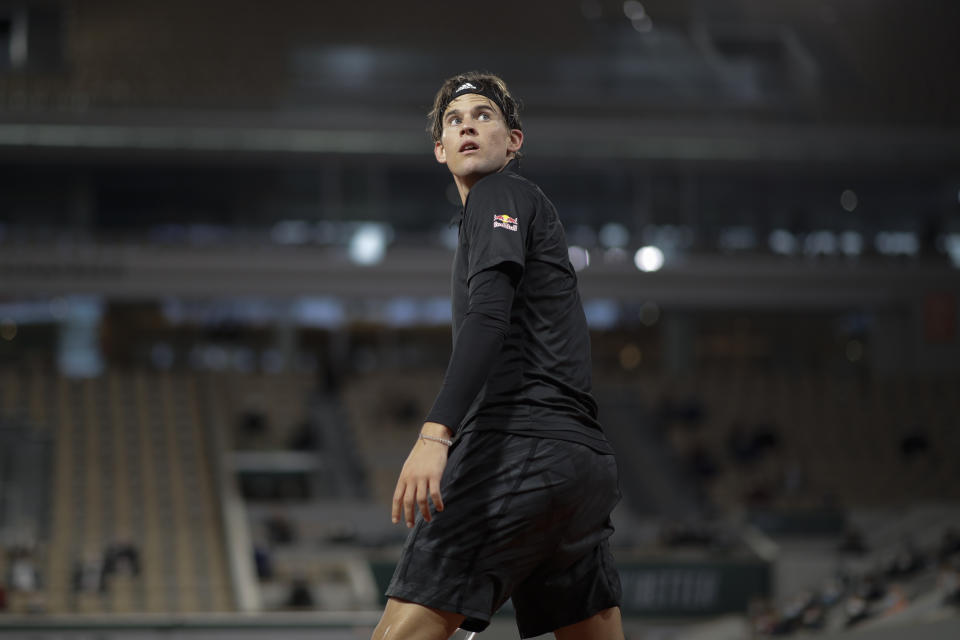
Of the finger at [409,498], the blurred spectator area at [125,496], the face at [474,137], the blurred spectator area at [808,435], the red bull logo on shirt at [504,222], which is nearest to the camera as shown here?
the finger at [409,498]

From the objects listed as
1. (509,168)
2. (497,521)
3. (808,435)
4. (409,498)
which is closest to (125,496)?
(808,435)

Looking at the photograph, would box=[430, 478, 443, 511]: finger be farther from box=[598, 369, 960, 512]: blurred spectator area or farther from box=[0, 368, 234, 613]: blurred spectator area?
box=[598, 369, 960, 512]: blurred spectator area

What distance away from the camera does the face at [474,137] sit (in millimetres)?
2316

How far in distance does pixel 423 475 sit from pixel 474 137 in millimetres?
713

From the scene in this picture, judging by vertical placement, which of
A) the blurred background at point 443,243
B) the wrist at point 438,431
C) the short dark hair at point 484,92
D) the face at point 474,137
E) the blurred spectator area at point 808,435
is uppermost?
the blurred background at point 443,243

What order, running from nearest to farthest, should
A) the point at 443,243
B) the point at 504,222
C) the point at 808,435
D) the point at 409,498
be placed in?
1. the point at 409,498
2. the point at 504,222
3. the point at 808,435
4. the point at 443,243

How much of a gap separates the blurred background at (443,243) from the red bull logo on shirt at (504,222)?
14.7 metres

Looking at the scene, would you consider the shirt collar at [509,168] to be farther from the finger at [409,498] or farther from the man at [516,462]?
the finger at [409,498]

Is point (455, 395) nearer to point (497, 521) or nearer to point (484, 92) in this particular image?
point (497, 521)

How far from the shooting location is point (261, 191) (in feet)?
68.0

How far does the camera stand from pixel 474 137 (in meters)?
2.32

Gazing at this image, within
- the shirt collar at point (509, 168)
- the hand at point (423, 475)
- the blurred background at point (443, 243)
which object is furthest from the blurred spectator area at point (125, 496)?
the hand at point (423, 475)

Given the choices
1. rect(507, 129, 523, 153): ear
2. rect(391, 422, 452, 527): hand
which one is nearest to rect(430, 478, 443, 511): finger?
rect(391, 422, 452, 527): hand

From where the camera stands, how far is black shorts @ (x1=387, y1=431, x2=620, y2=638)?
2.15 m
